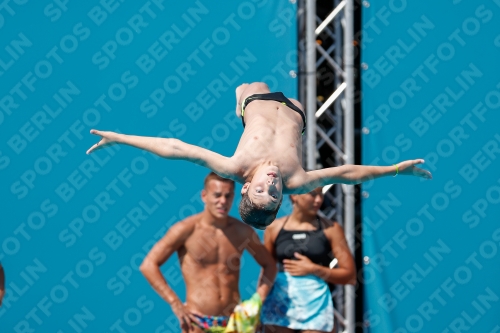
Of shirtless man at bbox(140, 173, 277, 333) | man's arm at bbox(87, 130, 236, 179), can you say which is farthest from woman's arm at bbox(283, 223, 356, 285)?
man's arm at bbox(87, 130, 236, 179)

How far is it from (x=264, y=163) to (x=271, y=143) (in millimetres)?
168

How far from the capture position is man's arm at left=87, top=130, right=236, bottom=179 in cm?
421

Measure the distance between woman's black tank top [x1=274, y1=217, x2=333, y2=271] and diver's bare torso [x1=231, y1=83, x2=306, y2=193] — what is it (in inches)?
45.2

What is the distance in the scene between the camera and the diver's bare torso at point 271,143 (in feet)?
14.1

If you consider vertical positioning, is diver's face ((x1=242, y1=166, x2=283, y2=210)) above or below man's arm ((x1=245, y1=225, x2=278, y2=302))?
above

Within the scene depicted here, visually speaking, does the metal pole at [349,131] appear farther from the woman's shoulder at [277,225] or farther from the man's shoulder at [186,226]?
the man's shoulder at [186,226]

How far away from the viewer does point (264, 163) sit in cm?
426

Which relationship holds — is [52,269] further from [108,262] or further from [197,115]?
[197,115]

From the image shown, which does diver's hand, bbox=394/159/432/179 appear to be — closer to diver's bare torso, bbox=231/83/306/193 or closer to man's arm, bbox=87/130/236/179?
diver's bare torso, bbox=231/83/306/193

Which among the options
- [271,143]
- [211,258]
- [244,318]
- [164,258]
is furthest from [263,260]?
A: [271,143]

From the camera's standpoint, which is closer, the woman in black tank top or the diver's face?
the diver's face

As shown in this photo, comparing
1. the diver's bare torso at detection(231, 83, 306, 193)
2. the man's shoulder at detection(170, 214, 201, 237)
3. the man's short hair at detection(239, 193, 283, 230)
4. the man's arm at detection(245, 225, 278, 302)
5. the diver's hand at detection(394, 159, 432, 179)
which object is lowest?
the man's shoulder at detection(170, 214, 201, 237)

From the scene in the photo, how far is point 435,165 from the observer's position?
6.36 metres

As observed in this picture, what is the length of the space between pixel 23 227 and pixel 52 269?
14.4 inches
